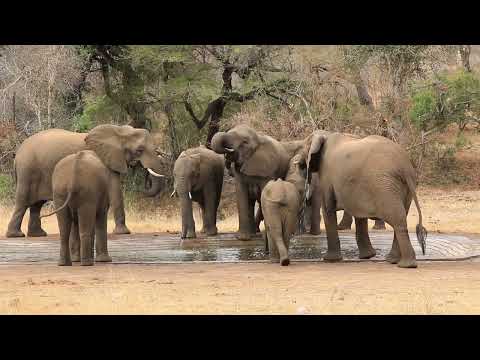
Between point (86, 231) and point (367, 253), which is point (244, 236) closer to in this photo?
point (367, 253)

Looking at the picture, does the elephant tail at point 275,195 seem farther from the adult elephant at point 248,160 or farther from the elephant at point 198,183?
the elephant at point 198,183

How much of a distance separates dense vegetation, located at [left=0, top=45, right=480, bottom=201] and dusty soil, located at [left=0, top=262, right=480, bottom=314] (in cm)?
1508

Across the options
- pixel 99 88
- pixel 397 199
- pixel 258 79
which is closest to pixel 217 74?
pixel 258 79

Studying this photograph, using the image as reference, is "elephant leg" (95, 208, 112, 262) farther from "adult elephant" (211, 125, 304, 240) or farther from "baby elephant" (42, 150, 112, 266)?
"adult elephant" (211, 125, 304, 240)

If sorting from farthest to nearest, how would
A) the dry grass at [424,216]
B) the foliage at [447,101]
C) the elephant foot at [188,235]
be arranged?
1. the foliage at [447,101]
2. the dry grass at [424,216]
3. the elephant foot at [188,235]

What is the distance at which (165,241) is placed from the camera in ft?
60.3

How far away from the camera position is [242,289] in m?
12.3

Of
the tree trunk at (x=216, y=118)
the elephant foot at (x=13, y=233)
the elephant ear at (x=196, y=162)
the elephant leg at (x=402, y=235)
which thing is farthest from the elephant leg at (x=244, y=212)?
the tree trunk at (x=216, y=118)

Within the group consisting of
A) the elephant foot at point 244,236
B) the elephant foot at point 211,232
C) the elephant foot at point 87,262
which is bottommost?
the elephant foot at point 87,262

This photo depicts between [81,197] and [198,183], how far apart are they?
457 cm

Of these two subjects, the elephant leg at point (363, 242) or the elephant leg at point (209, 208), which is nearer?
the elephant leg at point (363, 242)

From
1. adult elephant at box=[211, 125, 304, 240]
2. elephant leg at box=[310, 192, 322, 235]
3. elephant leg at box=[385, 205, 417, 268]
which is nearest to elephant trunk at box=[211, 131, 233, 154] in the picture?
adult elephant at box=[211, 125, 304, 240]

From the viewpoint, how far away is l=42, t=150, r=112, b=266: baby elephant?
14.8 meters

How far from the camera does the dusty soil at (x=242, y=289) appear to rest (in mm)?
10852
